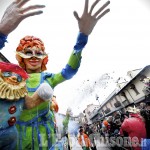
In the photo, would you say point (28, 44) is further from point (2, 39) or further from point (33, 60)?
point (2, 39)

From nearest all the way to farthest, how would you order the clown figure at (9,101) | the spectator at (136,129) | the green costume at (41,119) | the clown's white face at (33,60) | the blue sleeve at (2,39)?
the clown figure at (9,101)
the blue sleeve at (2,39)
the green costume at (41,119)
the clown's white face at (33,60)
the spectator at (136,129)

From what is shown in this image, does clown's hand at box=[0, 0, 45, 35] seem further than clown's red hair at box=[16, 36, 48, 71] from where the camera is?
No

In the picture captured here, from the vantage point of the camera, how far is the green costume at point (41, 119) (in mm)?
1828

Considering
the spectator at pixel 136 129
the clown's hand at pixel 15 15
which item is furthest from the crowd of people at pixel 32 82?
the spectator at pixel 136 129

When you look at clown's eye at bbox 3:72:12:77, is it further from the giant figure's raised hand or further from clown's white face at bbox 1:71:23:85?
the giant figure's raised hand

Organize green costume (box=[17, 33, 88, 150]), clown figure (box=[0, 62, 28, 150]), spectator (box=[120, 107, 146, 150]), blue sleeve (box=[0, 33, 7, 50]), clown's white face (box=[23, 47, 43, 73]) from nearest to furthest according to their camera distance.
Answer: clown figure (box=[0, 62, 28, 150]) → blue sleeve (box=[0, 33, 7, 50]) → green costume (box=[17, 33, 88, 150]) → clown's white face (box=[23, 47, 43, 73]) → spectator (box=[120, 107, 146, 150])

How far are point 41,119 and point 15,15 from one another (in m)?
1.12

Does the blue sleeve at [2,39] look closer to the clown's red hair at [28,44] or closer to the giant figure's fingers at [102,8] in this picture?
the clown's red hair at [28,44]

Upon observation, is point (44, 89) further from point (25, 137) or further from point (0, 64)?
point (25, 137)

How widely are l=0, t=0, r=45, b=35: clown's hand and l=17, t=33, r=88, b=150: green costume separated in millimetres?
638

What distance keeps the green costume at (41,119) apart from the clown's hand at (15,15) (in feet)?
2.09

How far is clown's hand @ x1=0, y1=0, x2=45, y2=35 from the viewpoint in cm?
153

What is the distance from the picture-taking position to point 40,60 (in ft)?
7.72

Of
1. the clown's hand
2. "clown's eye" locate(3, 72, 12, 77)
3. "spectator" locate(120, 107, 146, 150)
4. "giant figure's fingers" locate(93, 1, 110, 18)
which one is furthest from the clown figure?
"spectator" locate(120, 107, 146, 150)
